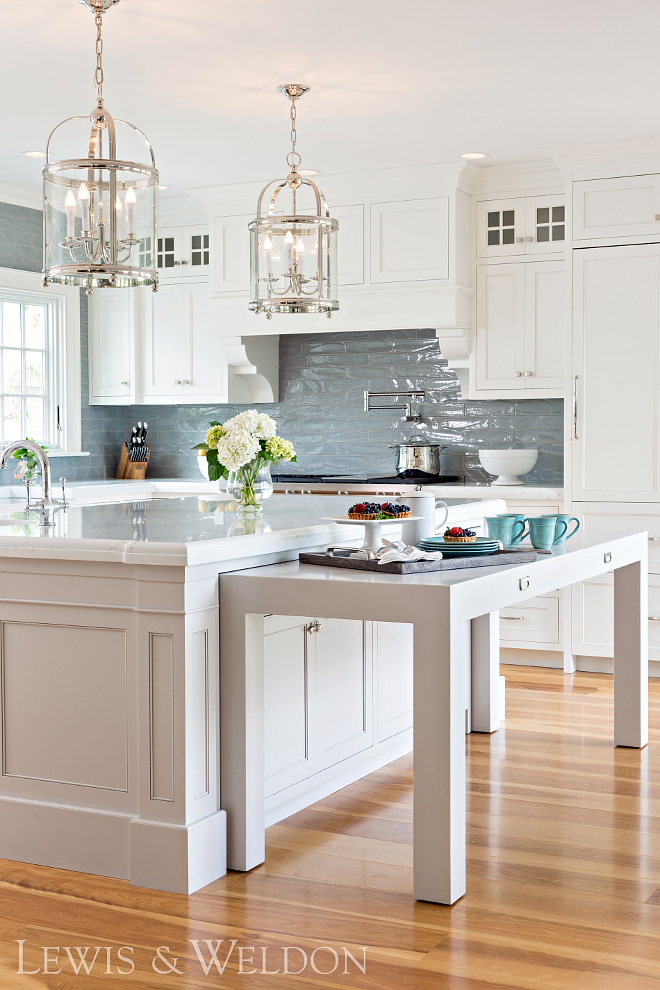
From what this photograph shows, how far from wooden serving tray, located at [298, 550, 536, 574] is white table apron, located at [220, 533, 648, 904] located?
0.11ft

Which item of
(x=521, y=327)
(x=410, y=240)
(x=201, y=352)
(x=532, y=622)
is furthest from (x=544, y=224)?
(x=201, y=352)

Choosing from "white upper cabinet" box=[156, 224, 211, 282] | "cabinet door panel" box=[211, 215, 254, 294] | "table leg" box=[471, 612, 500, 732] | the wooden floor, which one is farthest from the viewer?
"white upper cabinet" box=[156, 224, 211, 282]

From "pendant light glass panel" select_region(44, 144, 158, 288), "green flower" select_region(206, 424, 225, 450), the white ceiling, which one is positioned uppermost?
the white ceiling

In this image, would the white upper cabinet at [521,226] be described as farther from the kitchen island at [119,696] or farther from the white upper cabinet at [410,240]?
the kitchen island at [119,696]

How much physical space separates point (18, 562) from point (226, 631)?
1.95ft

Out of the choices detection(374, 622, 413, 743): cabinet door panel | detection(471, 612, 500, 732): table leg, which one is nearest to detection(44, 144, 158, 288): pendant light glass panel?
detection(374, 622, 413, 743): cabinet door panel

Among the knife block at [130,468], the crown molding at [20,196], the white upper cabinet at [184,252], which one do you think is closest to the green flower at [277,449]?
the white upper cabinet at [184,252]

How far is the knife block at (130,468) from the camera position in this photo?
7094 millimetres

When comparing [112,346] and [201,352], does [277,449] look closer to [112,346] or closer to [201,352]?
[201,352]

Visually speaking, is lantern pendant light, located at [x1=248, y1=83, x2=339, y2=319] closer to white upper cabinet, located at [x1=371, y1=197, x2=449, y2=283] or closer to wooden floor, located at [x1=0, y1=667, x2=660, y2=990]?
wooden floor, located at [x1=0, y1=667, x2=660, y2=990]

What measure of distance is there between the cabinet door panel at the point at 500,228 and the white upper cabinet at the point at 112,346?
90.8 inches

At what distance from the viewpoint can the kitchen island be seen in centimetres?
269

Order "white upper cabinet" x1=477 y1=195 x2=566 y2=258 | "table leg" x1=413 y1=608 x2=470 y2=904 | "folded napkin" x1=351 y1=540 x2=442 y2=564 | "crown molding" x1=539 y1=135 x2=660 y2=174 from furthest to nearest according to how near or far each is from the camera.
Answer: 1. "white upper cabinet" x1=477 y1=195 x2=566 y2=258
2. "crown molding" x1=539 y1=135 x2=660 y2=174
3. "folded napkin" x1=351 y1=540 x2=442 y2=564
4. "table leg" x1=413 y1=608 x2=470 y2=904

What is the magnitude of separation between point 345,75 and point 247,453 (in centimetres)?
174
